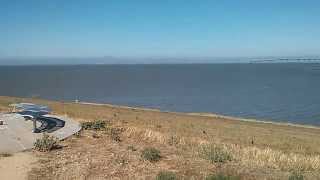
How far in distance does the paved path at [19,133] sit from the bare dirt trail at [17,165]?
857 mm

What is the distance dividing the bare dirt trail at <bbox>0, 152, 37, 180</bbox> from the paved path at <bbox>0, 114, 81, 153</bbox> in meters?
0.86

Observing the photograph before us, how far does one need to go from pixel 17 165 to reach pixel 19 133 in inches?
193

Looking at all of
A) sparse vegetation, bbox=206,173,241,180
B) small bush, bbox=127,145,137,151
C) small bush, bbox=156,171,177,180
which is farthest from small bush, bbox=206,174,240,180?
small bush, bbox=127,145,137,151

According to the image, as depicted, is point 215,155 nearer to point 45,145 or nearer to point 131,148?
point 131,148

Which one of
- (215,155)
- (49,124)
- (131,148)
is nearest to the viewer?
(215,155)

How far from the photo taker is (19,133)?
17.1 metres

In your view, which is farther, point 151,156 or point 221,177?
point 151,156

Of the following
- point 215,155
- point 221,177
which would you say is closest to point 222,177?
point 221,177

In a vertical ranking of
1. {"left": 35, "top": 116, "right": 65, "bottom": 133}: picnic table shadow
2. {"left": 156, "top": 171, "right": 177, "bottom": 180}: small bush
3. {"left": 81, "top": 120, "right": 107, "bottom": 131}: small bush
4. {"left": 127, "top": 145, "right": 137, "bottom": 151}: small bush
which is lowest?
{"left": 35, "top": 116, "right": 65, "bottom": 133}: picnic table shadow

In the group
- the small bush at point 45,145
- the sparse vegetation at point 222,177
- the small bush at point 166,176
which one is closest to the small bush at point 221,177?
the sparse vegetation at point 222,177

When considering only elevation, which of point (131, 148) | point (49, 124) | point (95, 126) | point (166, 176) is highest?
point (166, 176)

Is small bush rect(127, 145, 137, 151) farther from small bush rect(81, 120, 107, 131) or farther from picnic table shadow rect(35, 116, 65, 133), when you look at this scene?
picnic table shadow rect(35, 116, 65, 133)

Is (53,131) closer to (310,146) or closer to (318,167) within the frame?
(318,167)

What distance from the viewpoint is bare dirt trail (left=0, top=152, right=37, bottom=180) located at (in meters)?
11.4
